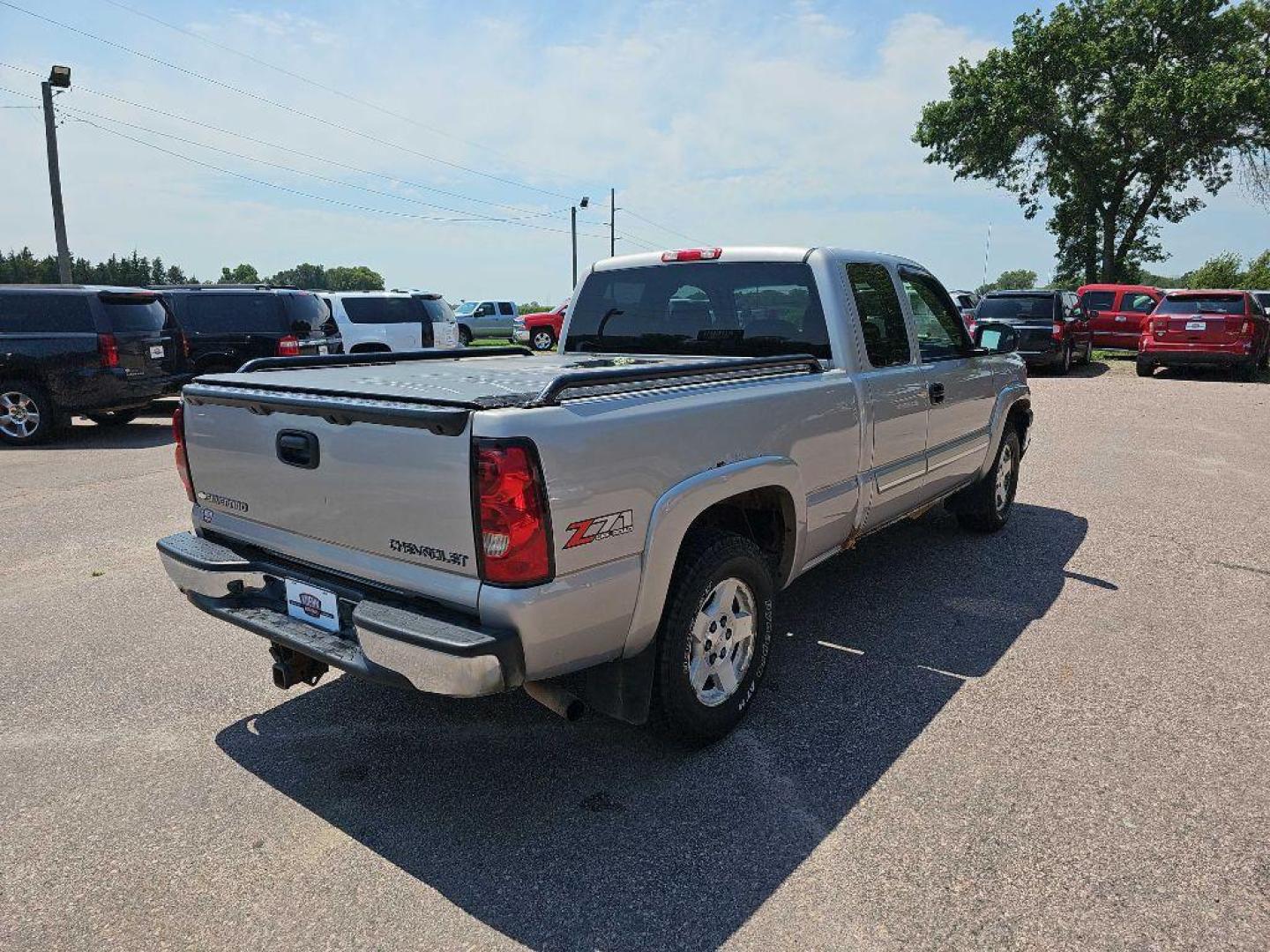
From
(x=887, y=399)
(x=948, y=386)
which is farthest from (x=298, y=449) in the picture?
(x=948, y=386)

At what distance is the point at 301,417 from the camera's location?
112 inches

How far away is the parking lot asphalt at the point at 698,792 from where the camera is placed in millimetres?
2367

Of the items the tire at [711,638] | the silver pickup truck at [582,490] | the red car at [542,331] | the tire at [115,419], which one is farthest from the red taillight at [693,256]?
the red car at [542,331]

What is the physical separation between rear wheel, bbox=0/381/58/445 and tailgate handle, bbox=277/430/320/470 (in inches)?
367

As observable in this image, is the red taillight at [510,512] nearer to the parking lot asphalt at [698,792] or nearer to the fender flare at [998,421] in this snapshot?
the parking lot asphalt at [698,792]

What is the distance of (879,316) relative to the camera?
4367mm

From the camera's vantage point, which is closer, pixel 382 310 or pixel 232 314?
pixel 232 314

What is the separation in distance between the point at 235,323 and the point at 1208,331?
56.1 ft

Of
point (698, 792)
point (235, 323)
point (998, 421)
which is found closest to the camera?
point (698, 792)

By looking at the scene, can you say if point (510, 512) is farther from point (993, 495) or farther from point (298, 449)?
point (993, 495)

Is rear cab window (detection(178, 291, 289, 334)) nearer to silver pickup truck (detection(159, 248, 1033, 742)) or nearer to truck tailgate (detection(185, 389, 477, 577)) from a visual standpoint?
silver pickup truck (detection(159, 248, 1033, 742))

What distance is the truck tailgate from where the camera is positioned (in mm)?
2463

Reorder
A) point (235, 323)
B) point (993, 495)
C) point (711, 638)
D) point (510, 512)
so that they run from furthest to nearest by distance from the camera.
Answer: point (235, 323), point (993, 495), point (711, 638), point (510, 512)

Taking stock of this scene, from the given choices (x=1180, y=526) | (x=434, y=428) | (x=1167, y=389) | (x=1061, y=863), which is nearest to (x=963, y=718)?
(x=1061, y=863)
